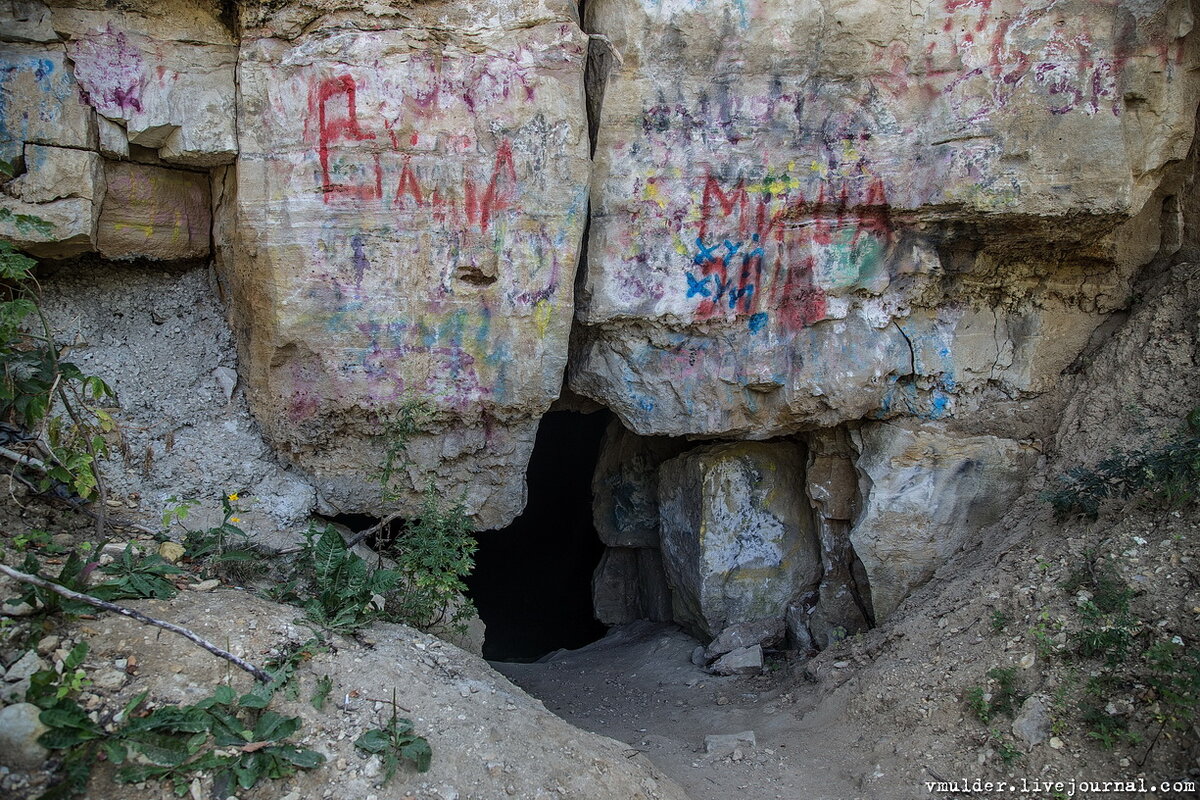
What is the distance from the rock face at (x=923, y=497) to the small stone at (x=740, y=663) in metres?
0.76

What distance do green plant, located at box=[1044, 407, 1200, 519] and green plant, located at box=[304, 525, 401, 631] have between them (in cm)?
325

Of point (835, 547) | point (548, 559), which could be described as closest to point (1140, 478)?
point (835, 547)

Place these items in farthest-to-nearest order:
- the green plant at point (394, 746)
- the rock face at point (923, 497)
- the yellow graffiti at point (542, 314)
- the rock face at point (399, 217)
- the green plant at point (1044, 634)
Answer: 1. the rock face at point (923, 497)
2. the yellow graffiti at point (542, 314)
3. the rock face at point (399, 217)
4. the green plant at point (1044, 634)
5. the green plant at point (394, 746)

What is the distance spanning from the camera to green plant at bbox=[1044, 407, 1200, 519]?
11.8 ft

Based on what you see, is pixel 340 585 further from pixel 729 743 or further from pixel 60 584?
pixel 729 743

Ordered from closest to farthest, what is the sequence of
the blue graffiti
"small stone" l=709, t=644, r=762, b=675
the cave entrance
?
the blue graffiti → "small stone" l=709, t=644, r=762, b=675 → the cave entrance

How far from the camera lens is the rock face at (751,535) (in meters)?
5.25

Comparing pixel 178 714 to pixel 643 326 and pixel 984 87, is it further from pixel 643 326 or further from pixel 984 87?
pixel 984 87

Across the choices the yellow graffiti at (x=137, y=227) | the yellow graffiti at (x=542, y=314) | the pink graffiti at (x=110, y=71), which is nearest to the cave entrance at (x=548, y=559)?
the yellow graffiti at (x=542, y=314)

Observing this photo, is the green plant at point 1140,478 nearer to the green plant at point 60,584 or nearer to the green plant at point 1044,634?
the green plant at point 1044,634

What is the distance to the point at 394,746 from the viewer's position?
112 inches

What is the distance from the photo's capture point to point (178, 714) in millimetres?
2664

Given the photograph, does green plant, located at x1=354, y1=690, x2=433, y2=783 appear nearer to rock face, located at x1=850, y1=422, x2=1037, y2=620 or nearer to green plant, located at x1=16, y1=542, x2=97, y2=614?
green plant, located at x1=16, y1=542, x2=97, y2=614

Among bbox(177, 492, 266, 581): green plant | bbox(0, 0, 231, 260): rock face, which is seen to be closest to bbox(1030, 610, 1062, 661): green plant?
bbox(177, 492, 266, 581): green plant
